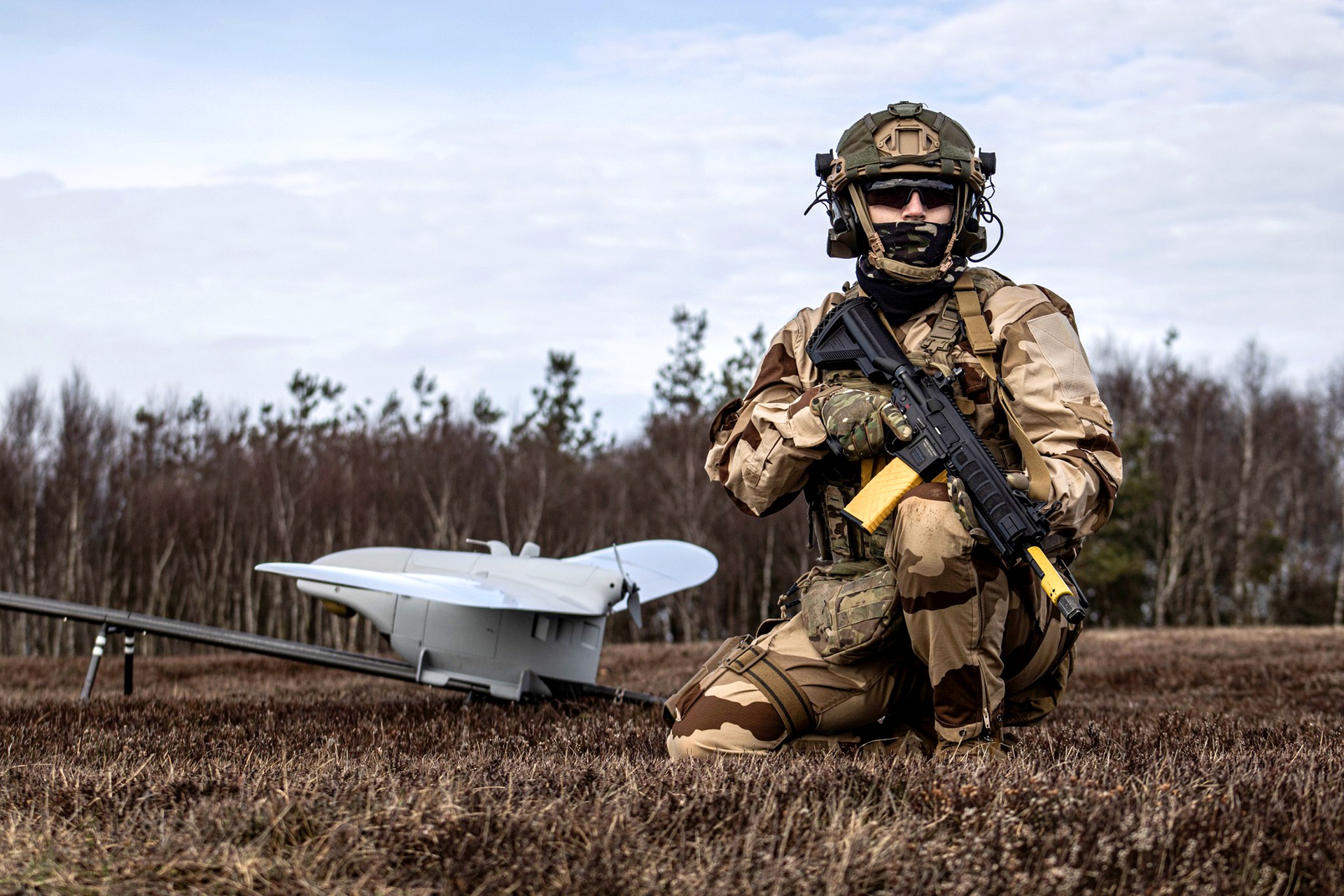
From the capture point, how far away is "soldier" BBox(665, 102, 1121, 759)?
14.4ft

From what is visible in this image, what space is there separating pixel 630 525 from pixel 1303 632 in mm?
25150

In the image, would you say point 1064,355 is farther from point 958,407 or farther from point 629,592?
point 629,592

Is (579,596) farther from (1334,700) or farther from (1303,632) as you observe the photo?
(1303,632)

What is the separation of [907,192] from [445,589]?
4.01 m

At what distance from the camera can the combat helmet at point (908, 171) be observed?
484 centimetres

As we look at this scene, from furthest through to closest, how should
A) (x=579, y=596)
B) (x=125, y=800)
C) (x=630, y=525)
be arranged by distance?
(x=630, y=525) → (x=579, y=596) → (x=125, y=800)

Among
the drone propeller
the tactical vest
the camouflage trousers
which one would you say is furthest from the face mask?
the drone propeller

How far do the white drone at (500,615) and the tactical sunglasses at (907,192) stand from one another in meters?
3.75

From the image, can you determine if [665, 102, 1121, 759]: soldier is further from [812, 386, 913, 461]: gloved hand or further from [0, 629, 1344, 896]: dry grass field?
[0, 629, 1344, 896]: dry grass field

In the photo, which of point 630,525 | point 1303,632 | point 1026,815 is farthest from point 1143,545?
point 1026,815

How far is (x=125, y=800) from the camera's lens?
346cm

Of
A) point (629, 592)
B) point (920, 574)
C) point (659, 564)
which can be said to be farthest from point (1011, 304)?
point (659, 564)

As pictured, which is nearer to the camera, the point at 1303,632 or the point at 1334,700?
the point at 1334,700

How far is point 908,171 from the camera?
4.86 metres
